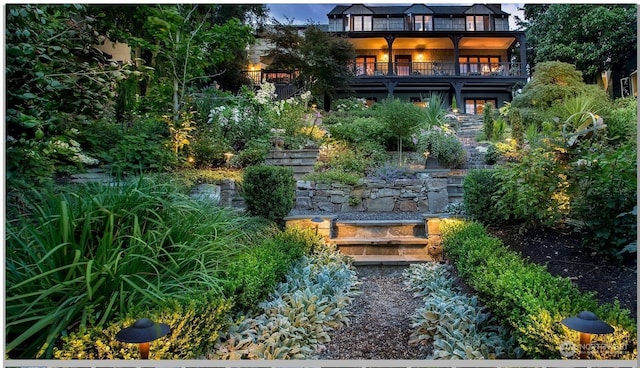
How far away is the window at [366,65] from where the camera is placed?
13.9 metres

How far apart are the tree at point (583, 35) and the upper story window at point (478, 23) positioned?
3.67 meters

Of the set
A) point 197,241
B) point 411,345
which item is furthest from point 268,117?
point 411,345

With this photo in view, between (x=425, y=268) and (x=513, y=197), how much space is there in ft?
2.90

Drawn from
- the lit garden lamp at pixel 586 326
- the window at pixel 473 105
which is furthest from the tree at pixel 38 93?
the window at pixel 473 105

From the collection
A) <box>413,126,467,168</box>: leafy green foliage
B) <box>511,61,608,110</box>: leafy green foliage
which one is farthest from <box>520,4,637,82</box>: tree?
<box>413,126,467,168</box>: leafy green foliage

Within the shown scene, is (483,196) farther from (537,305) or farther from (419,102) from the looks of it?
(419,102)

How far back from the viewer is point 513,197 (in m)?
2.82

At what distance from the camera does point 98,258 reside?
154cm

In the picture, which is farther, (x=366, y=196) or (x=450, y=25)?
(x=450, y=25)

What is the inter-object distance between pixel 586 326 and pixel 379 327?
1.22 meters

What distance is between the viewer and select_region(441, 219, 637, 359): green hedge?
132 cm

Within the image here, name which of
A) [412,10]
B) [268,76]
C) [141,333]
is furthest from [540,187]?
[412,10]

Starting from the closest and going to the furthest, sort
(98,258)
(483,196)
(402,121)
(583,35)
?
(98,258), (483,196), (402,121), (583,35)

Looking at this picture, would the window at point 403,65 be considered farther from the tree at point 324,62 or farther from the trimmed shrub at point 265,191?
the trimmed shrub at point 265,191
